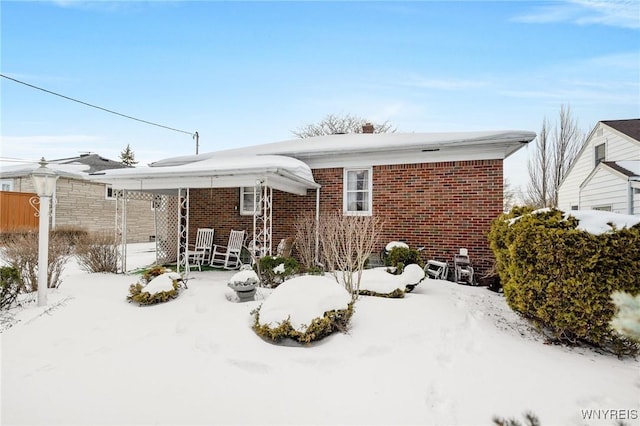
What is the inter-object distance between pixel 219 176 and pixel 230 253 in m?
3.13

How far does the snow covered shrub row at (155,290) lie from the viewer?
5.52 meters

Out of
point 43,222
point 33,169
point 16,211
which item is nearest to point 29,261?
point 43,222

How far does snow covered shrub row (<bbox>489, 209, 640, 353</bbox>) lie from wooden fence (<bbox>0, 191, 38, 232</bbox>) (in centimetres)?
1814

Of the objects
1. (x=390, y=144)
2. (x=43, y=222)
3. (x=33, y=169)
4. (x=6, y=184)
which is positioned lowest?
(x=43, y=222)

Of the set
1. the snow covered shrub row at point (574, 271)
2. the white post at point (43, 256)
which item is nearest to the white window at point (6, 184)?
the white post at point (43, 256)

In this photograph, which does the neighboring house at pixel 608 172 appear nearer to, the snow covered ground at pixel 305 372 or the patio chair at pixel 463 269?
the patio chair at pixel 463 269

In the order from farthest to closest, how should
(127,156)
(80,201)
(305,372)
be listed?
(127,156), (80,201), (305,372)

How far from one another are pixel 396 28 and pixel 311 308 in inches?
279

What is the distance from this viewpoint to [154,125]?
1862 cm

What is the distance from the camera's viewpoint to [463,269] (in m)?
7.43

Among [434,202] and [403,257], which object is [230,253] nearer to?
[403,257]

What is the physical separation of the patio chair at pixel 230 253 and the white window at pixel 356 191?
3.34 metres

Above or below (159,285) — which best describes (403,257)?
above

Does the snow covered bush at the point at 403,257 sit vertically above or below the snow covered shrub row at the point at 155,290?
above
